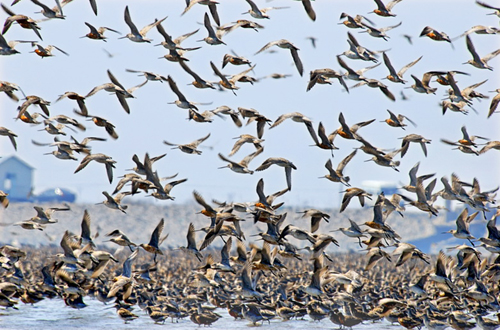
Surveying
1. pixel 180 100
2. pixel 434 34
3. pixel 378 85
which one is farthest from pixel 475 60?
pixel 180 100

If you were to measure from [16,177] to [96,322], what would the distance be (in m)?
111

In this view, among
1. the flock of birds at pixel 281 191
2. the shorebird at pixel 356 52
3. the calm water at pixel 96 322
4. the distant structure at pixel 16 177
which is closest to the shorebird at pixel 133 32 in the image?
the flock of birds at pixel 281 191

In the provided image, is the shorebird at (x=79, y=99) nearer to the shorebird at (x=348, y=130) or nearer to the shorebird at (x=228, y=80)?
the shorebird at (x=228, y=80)

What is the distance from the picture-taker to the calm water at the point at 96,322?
2756 cm

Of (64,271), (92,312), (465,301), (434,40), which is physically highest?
(434,40)

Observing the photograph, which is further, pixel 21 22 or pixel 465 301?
pixel 465 301

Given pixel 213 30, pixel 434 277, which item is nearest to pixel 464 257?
pixel 434 277

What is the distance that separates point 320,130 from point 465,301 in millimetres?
9778

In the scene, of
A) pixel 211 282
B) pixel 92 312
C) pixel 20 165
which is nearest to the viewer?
pixel 211 282

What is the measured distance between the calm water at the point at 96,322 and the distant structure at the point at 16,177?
340 ft

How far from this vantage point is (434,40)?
76.7 feet

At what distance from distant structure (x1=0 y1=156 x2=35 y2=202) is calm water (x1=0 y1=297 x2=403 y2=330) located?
103 m

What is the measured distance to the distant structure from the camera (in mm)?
131250

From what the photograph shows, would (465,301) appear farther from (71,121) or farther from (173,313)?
(71,121)
